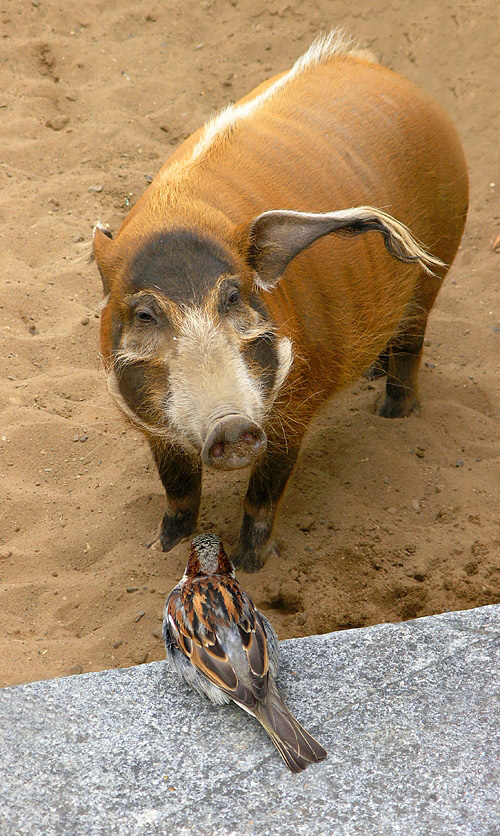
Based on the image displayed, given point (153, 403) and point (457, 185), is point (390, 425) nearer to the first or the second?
point (457, 185)

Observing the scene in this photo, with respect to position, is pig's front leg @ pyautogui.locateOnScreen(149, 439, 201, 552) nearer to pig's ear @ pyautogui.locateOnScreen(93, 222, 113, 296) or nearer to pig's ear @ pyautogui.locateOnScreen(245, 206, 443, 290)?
pig's ear @ pyautogui.locateOnScreen(93, 222, 113, 296)

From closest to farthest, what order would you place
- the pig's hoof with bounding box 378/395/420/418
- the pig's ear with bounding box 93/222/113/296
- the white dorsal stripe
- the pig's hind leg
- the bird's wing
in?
the bird's wing, the pig's ear with bounding box 93/222/113/296, the white dorsal stripe, the pig's hind leg, the pig's hoof with bounding box 378/395/420/418

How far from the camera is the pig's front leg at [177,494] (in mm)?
3240

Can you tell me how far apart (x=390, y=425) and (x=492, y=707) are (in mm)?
2219

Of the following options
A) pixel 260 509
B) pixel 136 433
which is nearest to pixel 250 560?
pixel 260 509

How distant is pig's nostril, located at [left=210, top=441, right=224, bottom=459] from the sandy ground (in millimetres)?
947

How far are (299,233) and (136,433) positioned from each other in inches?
62.7

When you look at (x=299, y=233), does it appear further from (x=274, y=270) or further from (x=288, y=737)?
(x=288, y=737)

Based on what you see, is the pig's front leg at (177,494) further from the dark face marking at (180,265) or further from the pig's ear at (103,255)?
the dark face marking at (180,265)

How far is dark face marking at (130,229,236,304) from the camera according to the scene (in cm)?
254

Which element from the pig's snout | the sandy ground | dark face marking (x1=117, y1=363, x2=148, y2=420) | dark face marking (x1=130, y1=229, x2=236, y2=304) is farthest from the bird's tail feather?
dark face marking (x1=130, y1=229, x2=236, y2=304)

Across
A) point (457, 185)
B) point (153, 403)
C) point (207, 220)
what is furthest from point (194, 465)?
point (457, 185)

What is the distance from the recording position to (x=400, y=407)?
431 cm

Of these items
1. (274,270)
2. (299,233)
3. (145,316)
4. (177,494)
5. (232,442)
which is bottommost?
(177,494)
